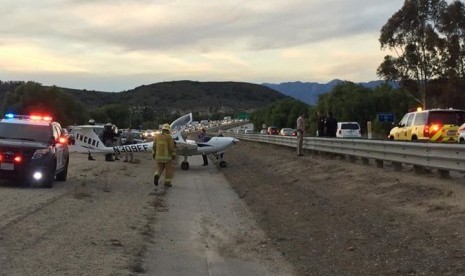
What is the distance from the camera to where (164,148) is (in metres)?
18.8

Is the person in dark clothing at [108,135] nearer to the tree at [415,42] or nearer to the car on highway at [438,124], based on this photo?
the car on highway at [438,124]

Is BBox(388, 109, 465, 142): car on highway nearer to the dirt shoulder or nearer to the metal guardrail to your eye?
the metal guardrail

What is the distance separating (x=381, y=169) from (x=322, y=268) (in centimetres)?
941

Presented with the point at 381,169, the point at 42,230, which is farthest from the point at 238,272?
the point at 381,169

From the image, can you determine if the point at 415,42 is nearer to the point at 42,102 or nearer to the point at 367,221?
the point at 367,221

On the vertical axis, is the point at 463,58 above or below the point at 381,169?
above

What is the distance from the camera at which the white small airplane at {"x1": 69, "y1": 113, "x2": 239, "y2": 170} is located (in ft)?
90.6

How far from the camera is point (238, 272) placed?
8.28 m

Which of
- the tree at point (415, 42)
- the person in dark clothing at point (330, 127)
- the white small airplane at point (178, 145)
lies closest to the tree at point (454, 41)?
the tree at point (415, 42)

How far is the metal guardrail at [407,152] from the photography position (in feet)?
41.8

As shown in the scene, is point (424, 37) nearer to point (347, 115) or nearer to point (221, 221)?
point (347, 115)

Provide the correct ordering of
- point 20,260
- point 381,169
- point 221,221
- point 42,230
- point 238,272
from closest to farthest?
point 20,260, point 238,272, point 42,230, point 221,221, point 381,169

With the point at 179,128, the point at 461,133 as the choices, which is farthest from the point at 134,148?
the point at 461,133

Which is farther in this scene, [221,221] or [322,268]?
[221,221]
